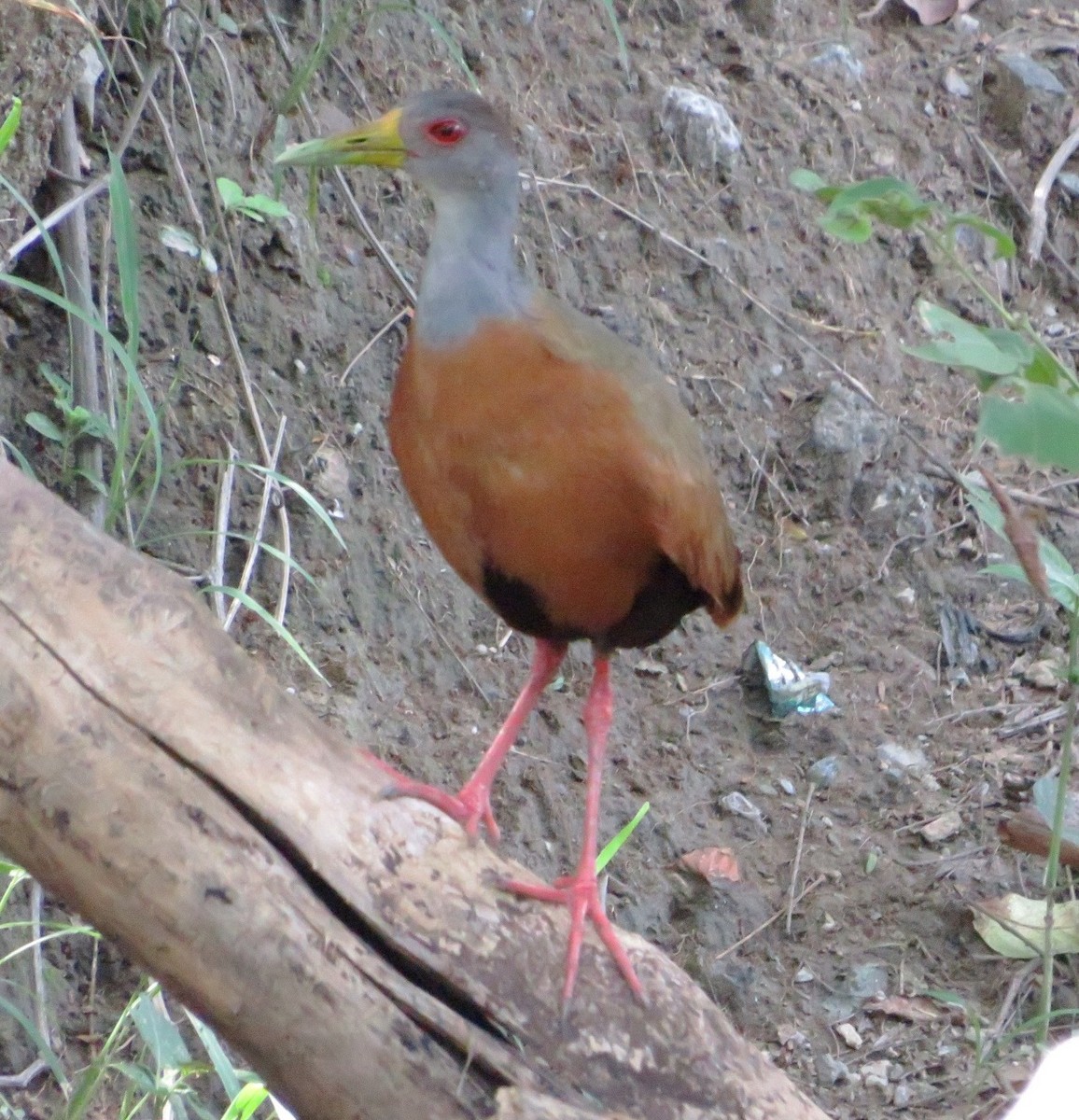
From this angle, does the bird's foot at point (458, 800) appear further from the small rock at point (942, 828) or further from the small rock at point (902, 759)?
the small rock at point (902, 759)

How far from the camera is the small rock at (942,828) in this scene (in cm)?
436

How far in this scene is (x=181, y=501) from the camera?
4.00 m

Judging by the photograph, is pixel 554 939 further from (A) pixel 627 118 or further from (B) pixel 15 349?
(A) pixel 627 118

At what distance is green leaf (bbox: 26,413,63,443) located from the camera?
3.58m

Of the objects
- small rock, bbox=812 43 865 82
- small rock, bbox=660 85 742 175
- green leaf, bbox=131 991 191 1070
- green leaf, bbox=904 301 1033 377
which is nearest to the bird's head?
green leaf, bbox=904 301 1033 377

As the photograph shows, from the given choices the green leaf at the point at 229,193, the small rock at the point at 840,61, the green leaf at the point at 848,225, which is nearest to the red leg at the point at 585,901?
the green leaf at the point at 848,225

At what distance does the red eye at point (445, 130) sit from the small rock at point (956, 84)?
4.02 metres

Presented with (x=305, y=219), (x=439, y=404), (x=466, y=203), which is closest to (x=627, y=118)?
(x=305, y=219)

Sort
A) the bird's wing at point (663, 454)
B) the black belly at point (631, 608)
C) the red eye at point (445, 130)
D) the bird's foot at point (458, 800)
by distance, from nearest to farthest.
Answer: the bird's foot at point (458, 800), the bird's wing at point (663, 454), the black belly at point (631, 608), the red eye at point (445, 130)

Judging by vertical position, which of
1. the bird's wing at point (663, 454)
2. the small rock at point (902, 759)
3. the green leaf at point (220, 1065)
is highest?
the bird's wing at point (663, 454)

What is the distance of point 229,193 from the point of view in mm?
3957

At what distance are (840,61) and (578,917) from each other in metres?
4.57

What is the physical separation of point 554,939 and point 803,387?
10.5ft

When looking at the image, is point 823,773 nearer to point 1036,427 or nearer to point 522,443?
point 522,443
